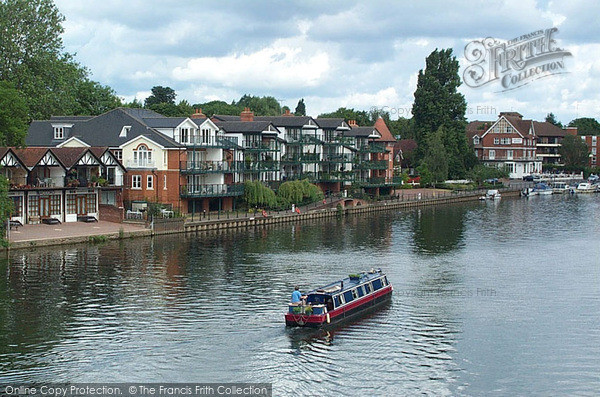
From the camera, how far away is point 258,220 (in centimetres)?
8306

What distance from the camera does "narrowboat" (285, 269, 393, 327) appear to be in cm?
3962

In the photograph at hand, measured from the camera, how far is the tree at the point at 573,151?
173 metres

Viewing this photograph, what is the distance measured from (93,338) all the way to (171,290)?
1096 cm

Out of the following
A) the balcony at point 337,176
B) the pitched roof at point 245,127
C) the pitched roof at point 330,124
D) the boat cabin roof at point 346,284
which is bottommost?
the boat cabin roof at point 346,284

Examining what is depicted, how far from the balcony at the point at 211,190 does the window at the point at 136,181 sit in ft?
13.6

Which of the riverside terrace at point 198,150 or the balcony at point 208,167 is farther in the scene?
the balcony at point 208,167

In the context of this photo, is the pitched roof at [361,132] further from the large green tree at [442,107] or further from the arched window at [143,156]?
the arched window at [143,156]

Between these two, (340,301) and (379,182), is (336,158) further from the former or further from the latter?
(340,301)

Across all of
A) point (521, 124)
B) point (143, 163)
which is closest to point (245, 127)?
point (143, 163)

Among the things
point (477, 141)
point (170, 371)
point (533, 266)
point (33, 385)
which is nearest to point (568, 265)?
point (533, 266)

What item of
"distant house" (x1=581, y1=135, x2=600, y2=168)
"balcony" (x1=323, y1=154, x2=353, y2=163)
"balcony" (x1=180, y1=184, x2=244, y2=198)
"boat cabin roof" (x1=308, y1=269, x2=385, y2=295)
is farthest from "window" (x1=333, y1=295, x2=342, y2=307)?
"distant house" (x1=581, y1=135, x2=600, y2=168)

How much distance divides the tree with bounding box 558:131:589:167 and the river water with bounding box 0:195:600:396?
347 feet

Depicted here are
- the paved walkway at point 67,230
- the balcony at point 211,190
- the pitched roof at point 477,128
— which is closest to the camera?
the paved walkway at point 67,230

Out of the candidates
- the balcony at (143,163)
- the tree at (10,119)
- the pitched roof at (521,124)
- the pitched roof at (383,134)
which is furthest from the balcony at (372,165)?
the pitched roof at (521,124)
